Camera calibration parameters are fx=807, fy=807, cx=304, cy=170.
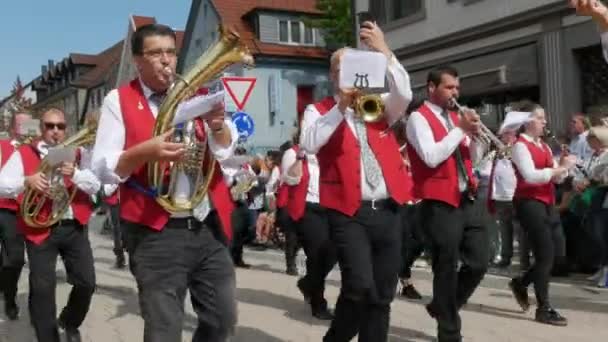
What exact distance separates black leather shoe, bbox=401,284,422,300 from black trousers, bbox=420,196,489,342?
8.35ft

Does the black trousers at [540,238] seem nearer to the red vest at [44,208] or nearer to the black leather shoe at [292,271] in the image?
the red vest at [44,208]

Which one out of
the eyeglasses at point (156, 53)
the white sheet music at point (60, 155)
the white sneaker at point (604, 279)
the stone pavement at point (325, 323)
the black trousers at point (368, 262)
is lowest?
the stone pavement at point (325, 323)

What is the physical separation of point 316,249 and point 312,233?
0.14 meters

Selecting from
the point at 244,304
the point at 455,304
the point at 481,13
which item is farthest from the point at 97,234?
the point at 455,304

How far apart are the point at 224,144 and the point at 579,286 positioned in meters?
5.76

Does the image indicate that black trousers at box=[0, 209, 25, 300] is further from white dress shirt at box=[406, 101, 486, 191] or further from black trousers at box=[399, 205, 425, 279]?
white dress shirt at box=[406, 101, 486, 191]

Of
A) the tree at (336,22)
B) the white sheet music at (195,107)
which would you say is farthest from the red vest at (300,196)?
the tree at (336,22)

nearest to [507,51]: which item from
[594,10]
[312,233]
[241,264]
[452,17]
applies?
[452,17]

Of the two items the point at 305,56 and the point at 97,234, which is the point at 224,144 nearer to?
the point at 97,234

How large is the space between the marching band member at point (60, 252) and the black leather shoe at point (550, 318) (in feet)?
11.3

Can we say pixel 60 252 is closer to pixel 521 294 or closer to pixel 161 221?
pixel 161 221

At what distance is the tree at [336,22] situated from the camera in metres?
27.8

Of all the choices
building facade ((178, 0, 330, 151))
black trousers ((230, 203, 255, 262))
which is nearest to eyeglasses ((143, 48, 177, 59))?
black trousers ((230, 203, 255, 262))

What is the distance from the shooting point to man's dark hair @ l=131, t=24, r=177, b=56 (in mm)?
3717
